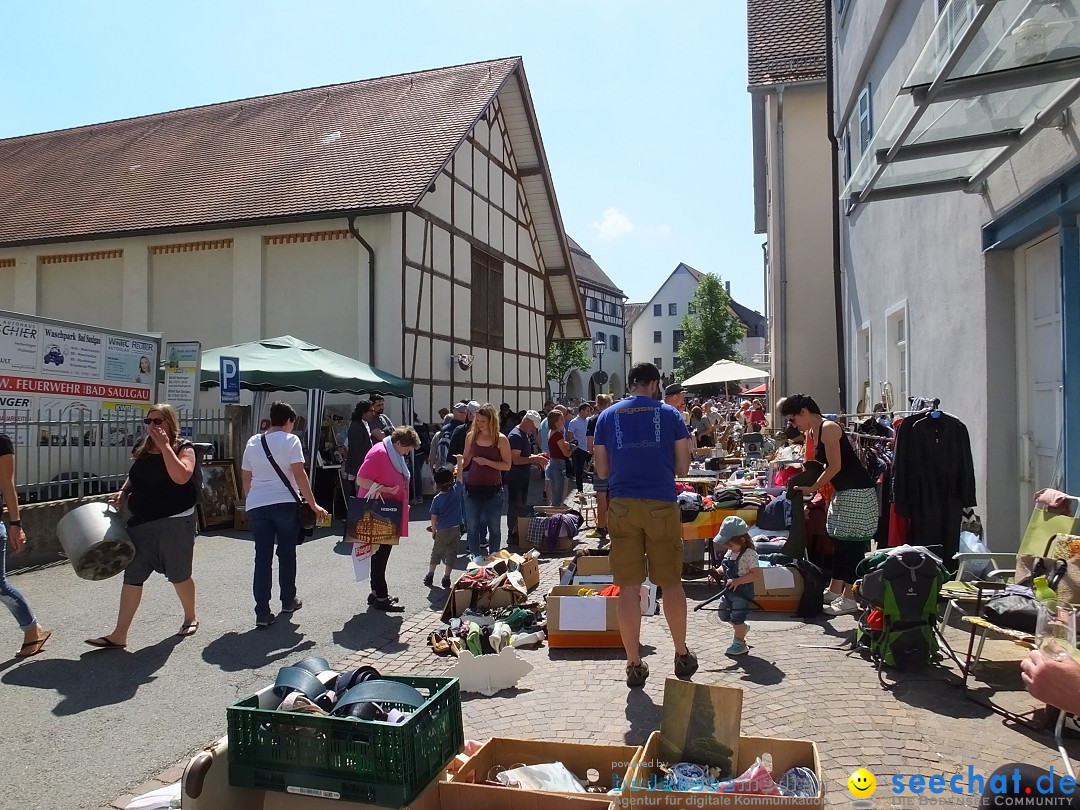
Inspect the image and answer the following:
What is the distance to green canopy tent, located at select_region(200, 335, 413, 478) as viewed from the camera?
1199cm

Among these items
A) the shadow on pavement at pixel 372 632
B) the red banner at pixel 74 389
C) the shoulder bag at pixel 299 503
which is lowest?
the shadow on pavement at pixel 372 632

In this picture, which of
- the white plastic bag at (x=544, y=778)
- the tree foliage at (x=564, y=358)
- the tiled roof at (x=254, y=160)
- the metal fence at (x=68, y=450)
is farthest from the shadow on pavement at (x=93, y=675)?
the tree foliage at (x=564, y=358)

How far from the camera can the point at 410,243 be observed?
16688 mm

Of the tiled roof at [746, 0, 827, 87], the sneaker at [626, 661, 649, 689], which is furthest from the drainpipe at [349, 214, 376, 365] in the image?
the sneaker at [626, 661, 649, 689]

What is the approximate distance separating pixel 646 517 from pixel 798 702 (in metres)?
1.27

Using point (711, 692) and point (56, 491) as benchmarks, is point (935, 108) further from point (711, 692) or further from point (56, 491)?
point (56, 491)

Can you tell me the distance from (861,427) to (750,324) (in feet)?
230

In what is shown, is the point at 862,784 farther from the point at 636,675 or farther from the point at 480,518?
the point at 480,518

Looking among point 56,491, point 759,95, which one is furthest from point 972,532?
point 759,95

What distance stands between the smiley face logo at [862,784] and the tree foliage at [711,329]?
47050 mm

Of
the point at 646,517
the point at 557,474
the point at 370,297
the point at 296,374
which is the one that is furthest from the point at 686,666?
the point at 370,297

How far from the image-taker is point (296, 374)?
12.1 meters

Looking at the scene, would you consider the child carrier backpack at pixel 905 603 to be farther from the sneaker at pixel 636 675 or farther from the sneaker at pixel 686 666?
the sneaker at pixel 636 675

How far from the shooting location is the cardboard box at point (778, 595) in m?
6.40
